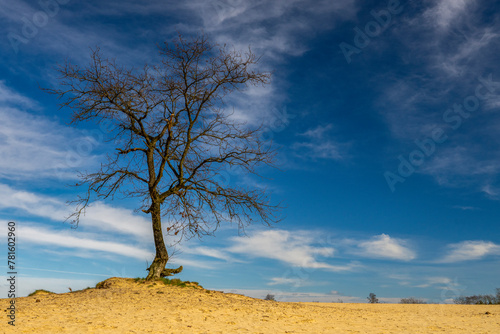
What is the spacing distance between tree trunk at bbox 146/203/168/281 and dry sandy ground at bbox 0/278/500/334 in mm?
699

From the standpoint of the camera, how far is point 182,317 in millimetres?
10180

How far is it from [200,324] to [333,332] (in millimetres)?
3377

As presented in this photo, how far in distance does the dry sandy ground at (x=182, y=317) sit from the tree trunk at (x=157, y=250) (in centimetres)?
70

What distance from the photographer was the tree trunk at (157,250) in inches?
579

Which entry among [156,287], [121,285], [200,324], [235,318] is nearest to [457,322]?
[235,318]

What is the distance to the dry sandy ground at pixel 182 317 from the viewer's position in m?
9.09

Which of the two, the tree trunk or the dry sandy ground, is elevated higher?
the tree trunk

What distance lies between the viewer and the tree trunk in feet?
48.2

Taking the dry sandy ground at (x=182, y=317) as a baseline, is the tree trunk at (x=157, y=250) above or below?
above

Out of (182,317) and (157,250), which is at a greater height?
(157,250)

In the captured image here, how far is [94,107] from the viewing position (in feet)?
51.5

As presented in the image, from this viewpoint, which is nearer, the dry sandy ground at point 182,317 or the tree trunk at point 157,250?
the dry sandy ground at point 182,317

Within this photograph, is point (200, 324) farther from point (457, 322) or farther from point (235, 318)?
point (457, 322)

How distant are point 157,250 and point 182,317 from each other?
516 cm
